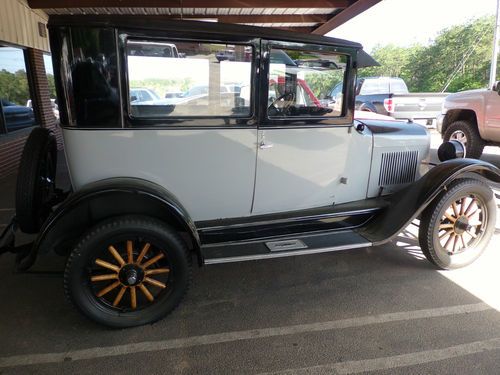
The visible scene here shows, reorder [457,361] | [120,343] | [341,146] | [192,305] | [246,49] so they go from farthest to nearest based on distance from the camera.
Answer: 1. [341,146]
2. [192,305]
3. [246,49]
4. [120,343]
5. [457,361]

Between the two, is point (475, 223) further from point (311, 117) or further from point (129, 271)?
point (129, 271)

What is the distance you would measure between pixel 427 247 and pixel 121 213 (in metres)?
2.53

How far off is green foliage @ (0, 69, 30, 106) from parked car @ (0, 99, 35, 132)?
0.10 meters

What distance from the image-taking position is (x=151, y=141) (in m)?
2.55

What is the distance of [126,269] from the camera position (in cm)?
250

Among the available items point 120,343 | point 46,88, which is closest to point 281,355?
point 120,343

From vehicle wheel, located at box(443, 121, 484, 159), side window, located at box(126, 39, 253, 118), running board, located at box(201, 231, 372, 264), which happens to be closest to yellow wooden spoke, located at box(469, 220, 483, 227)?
running board, located at box(201, 231, 372, 264)

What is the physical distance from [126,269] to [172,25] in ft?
5.40

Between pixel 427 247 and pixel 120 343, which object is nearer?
pixel 120 343

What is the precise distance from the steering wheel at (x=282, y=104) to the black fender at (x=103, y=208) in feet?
3.36

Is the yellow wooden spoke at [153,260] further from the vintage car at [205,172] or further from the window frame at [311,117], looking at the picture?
the window frame at [311,117]

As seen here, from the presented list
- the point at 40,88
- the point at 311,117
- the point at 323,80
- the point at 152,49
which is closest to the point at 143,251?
the point at 152,49

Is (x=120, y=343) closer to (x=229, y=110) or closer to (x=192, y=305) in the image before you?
(x=192, y=305)

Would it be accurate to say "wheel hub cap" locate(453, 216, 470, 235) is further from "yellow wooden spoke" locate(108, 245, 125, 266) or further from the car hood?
the car hood
